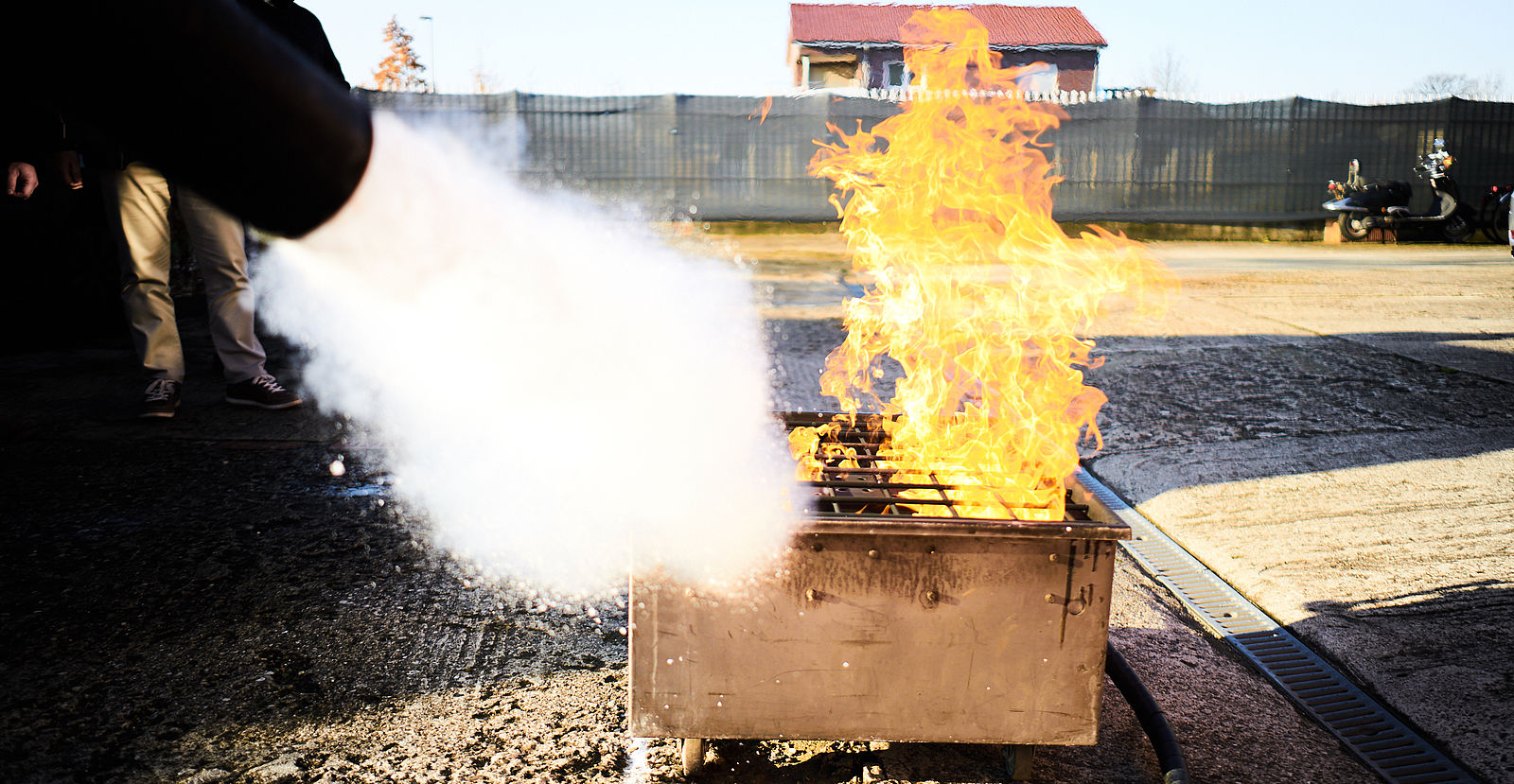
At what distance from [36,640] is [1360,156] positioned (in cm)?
2028

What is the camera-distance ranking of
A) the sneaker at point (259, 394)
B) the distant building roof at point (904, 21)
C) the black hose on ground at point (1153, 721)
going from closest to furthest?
1. the black hose on ground at point (1153, 721)
2. the sneaker at point (259, 394)
3. the distant building roof at point (904, 21)

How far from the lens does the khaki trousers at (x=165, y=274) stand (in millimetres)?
4473

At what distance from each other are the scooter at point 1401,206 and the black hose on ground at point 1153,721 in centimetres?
1660

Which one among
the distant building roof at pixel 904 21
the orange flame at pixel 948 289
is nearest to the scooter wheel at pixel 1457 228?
the orange flame at pixel 948 289

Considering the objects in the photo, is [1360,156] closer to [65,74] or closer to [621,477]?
[621,477]

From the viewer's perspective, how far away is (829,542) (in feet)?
5.90

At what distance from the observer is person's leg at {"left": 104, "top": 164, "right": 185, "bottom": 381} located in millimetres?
4438

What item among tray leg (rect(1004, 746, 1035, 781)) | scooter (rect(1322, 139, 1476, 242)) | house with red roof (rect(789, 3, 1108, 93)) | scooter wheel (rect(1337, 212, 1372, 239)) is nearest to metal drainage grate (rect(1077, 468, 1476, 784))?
tray leg (rect(1004, 746, 1035, 781))

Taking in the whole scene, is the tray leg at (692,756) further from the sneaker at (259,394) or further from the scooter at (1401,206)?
the scooter at (1401,206)

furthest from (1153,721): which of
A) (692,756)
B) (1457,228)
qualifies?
(1457,228)

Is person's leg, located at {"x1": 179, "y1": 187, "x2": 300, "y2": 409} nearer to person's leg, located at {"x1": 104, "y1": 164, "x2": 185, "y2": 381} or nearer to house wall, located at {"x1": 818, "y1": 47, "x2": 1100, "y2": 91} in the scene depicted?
person's leg, located at {"x1": 104, "y1": 164, "x2": 185, "y2": 381}

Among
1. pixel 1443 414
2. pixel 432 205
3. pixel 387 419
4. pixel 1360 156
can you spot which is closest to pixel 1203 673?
pixel 432 205

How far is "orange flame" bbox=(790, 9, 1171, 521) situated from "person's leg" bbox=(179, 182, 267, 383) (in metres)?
3.53

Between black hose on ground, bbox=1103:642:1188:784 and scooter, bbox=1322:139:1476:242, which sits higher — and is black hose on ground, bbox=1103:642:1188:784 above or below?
below
